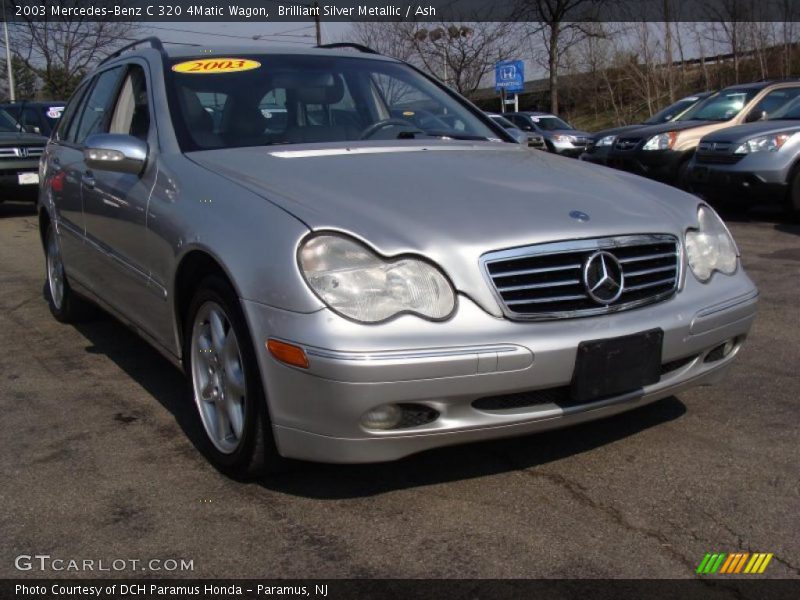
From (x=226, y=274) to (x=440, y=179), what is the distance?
2.90 ft

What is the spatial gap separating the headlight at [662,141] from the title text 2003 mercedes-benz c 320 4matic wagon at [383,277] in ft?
26.1

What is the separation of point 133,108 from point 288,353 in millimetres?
2175

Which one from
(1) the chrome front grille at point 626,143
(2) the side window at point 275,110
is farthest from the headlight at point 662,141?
(2) the side window at point 275,110

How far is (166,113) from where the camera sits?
381 cm

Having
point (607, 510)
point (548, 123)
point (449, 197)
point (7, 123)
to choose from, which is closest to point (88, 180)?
point (449, 197)

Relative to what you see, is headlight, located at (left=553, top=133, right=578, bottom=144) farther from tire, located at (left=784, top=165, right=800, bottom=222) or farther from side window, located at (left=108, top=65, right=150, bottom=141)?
side window, located at (left=108, top=65, right=150, bottom=141)

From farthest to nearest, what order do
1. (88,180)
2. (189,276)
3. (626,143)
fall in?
(626,143), (88,180), (189,276)

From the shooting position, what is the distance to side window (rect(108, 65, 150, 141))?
13.4 ft

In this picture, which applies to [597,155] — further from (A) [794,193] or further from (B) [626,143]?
(A) [794,193]

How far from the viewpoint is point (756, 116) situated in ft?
35.7

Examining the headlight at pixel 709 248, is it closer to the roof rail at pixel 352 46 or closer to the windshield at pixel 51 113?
the roof rail at pixel 352 46

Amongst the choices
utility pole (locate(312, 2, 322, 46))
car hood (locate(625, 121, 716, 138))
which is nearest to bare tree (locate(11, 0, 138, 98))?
utility pole (locate(312, 2, 322, 46))

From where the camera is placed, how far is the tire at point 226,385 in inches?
114

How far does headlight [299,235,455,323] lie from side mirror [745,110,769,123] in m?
9.14
